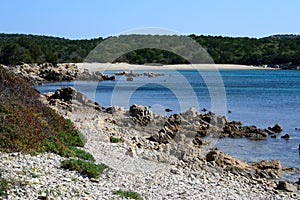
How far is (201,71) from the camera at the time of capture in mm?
111750

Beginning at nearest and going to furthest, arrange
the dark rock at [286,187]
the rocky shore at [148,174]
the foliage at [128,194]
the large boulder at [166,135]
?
the rocky shore at [148,174] → the foliage at [128,194] → the dark rock at [286,187] → the large boulder at [166,135]

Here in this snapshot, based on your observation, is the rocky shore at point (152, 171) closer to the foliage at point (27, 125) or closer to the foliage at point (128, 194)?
the foliage at point (128, 194)

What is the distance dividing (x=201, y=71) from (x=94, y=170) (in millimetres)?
101226

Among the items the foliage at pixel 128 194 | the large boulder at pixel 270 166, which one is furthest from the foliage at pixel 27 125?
the large boulder at pixel 270 166

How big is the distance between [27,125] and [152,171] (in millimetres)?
3830

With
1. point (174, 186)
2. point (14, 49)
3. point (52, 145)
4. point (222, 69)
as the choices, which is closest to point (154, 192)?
point (174, 186)

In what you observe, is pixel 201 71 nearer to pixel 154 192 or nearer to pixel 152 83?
pixel 152 83

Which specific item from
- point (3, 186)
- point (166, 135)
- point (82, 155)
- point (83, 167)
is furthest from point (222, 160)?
point (3, 186)

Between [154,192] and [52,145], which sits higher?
[52,145]

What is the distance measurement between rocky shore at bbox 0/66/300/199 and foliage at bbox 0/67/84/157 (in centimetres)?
53

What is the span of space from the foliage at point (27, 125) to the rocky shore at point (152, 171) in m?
0.53

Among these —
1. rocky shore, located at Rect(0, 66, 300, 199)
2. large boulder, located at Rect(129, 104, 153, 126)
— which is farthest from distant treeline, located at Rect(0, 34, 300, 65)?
rocky shore, located at Rect(0, 66, 300, 199)

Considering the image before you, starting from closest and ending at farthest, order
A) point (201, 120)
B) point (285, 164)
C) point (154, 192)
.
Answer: point (154, 192) → point (285, 164) → point (201, 120)

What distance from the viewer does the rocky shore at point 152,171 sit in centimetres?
1028
